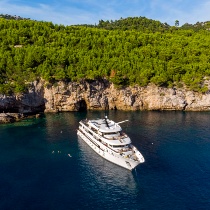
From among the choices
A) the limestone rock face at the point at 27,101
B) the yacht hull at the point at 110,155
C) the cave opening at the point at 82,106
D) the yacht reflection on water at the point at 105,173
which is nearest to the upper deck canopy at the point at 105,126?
the yacht hull at the point at 110,155

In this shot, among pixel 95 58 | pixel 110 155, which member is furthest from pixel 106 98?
pixel 110 155

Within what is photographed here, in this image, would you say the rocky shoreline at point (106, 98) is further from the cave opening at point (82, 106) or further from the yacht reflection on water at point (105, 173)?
the yacht reflection on water at point (105, 173)

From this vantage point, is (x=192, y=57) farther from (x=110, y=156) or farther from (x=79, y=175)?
(x=79, y=175)

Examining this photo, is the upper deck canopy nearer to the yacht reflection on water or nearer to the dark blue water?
the dark blue water

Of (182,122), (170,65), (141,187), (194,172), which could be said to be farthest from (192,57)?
(141,187)

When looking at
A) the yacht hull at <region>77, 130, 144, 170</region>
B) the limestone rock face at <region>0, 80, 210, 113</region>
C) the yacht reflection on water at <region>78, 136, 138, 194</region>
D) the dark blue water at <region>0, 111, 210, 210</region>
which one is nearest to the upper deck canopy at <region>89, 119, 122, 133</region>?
the yacht hull at <region>77, 130, 144, 170</region>

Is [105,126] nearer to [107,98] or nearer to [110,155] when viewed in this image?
[110,155]
